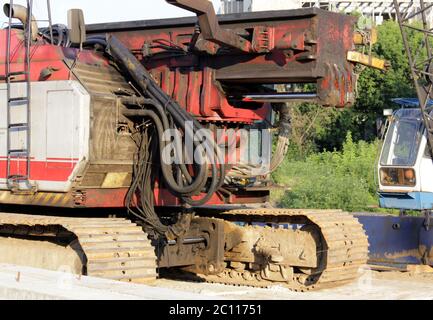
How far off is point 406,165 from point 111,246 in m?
10.5

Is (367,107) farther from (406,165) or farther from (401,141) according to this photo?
(406,165)

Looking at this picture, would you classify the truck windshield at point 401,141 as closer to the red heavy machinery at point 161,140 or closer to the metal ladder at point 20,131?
the red heavy machinery at point 161,140

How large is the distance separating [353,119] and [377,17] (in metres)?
21.5

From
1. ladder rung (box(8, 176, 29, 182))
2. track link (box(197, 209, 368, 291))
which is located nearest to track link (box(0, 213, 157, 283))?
ladder rung (box(8, 176, 29, 182))

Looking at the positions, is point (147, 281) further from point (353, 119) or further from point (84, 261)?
point (353, 119)

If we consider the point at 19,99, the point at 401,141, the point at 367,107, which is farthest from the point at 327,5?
the point at 19,99

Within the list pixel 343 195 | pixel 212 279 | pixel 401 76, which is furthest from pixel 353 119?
pixel 212 279

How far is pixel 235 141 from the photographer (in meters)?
11.6

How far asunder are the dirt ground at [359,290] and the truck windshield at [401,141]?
4.70m

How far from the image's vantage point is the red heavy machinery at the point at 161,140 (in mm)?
10297

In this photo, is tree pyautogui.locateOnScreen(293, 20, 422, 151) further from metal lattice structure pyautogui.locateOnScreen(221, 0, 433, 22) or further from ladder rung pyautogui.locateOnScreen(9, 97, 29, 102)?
ladder rung pyautogui.locateOnScreen(9, 97, 29, 102)

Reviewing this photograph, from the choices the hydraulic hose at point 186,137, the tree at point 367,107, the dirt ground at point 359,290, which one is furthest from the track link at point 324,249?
the tree at point 367,107

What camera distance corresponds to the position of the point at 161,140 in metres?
10.5

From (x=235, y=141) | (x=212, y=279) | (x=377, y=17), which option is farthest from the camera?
(x=377, y=17)
